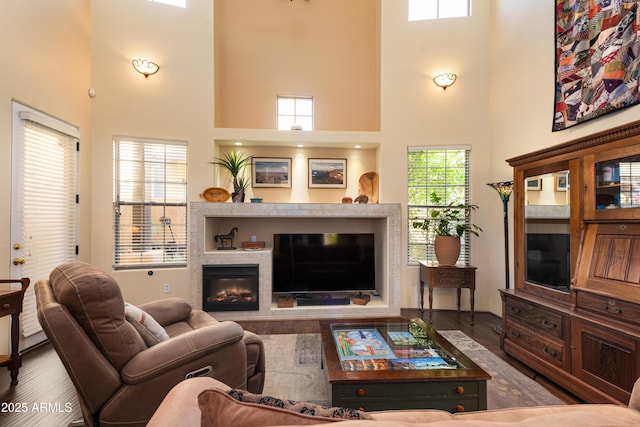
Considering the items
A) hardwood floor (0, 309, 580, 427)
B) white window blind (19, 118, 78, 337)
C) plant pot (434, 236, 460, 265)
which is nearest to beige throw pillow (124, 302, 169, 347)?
hardwood floor (0, 309, 580, 427)

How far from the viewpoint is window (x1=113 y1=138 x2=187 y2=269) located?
13.7 ft

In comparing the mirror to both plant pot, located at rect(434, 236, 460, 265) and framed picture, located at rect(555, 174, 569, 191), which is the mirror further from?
plant pot, located at rect(434, 236, 460, 265)

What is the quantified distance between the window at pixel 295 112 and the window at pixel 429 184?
181cm

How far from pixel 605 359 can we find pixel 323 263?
3057 millimetres

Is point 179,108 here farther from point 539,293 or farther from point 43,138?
point 539,293

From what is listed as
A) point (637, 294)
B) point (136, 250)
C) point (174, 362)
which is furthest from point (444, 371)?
point (136, 250)

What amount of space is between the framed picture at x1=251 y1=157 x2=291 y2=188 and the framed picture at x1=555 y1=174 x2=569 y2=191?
3.41 m

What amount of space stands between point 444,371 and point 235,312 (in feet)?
10.0

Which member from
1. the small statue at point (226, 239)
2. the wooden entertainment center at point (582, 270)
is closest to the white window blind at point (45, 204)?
the small statue at point (226, 239)

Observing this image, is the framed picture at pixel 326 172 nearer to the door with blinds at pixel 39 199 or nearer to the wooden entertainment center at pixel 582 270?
the wooden entertainment center at pixel 582 270

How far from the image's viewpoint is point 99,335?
152 centimetres

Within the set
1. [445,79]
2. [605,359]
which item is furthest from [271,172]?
[605,359]

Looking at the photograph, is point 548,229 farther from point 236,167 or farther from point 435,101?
point 236,167

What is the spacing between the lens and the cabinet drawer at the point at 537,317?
238 centimetres
